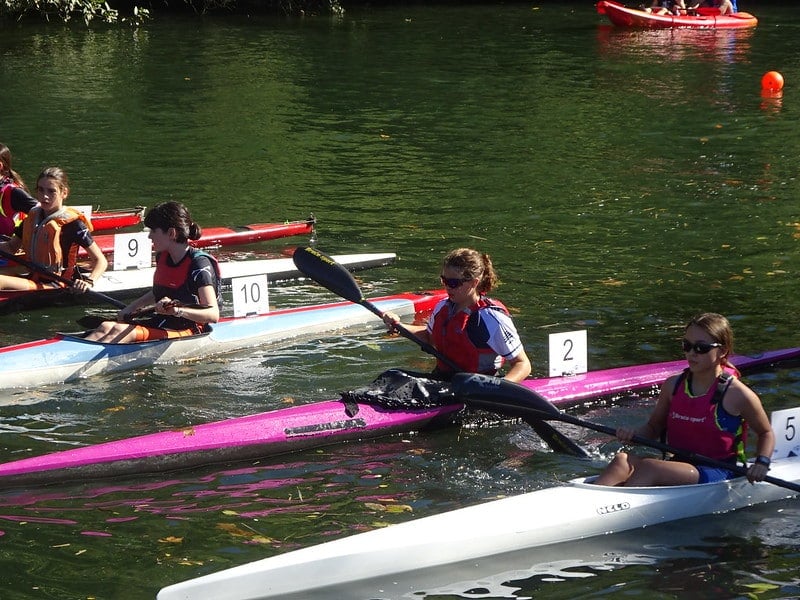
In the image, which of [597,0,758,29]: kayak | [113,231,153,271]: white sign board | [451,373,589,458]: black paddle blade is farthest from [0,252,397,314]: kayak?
[597,0,758,29]: kayak

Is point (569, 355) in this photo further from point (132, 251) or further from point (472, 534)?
point (132, 251)

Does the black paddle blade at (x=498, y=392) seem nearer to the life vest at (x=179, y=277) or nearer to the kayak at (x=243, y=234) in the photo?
the life vest at (x=179, y=277)

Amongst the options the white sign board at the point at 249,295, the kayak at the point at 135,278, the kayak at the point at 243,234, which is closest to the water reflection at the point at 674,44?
the kayak at the point at 243,234

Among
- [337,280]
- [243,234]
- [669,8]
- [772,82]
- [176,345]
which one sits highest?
[669,8]

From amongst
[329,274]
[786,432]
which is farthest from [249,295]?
[786,432]

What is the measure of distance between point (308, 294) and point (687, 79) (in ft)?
40.2

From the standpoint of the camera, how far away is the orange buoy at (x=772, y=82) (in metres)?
20.3

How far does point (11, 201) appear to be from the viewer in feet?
33.7

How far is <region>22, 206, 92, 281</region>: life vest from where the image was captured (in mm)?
9664

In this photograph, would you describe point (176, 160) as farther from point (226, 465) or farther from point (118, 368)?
point (226, 465)

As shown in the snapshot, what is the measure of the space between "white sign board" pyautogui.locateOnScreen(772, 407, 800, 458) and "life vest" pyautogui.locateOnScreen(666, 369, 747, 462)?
0.19 m

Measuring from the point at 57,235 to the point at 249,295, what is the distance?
1552 mm

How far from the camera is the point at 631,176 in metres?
15.2

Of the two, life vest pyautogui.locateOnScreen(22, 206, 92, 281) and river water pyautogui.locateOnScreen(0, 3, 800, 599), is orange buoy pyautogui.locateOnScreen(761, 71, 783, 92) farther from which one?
life vest pyautogui.locateOnScreen(22, 206, 92, 281)
